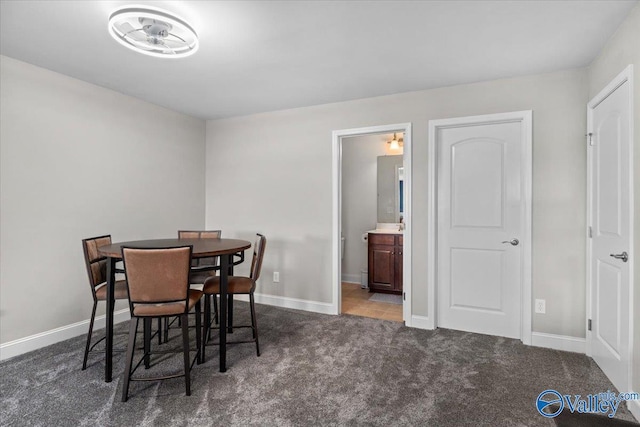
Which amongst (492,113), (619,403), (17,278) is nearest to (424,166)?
(492,113)

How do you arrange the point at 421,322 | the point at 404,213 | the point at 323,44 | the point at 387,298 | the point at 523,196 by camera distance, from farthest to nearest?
the point at 387,298
the point at 404,213
the point at 421,322
the point at 523,196
the point at 323,44

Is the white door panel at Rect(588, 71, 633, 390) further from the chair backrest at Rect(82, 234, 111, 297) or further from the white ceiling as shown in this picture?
the chair backrest at Rect(82, 234, 111, 297)

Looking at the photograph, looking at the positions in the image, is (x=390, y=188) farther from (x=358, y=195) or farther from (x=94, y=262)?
(x=94, y=262)

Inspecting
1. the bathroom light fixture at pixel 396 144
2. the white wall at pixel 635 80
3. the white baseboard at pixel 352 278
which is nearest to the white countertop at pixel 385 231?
the white baseboard at pixel 352 278

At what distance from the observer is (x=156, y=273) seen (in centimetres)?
205

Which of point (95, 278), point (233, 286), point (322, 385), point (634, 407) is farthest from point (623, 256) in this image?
point (95, 278)

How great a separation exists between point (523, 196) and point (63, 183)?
4.18 metres

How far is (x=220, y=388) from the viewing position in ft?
7.27

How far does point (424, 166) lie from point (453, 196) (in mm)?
417

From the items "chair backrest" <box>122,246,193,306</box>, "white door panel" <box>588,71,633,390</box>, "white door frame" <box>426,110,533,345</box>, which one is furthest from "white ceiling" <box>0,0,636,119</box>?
"chair backrest" <box>122,246,193,306</box>

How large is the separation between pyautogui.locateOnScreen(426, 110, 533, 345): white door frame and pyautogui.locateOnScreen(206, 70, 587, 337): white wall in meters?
0.06

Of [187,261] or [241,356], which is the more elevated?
[187,261]

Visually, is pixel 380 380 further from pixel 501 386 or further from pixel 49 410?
pixel 49 410

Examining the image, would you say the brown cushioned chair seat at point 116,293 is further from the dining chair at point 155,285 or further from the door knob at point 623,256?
the door knob at point 623,256
